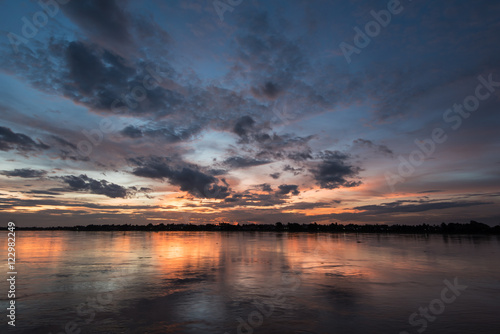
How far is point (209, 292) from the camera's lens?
23.5m

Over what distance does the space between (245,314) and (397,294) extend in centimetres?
1306

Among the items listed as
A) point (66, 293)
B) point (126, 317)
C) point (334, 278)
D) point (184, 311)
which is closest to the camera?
point (126, 317)

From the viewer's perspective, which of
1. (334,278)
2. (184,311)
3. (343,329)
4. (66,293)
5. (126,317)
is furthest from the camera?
(334,278)

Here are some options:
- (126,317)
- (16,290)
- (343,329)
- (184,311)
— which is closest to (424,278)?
(343,329)

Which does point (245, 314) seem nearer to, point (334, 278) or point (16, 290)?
point (334, 278)

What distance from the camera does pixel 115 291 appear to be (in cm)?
2347

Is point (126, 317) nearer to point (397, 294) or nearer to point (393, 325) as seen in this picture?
point (393, 325)

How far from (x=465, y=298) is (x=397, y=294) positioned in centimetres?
490

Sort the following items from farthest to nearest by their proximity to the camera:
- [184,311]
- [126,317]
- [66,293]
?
[66,293], [184,311], [126,317]

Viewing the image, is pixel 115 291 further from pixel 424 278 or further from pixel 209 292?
pixel 424 278

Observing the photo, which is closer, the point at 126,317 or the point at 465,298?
the point at 126,317

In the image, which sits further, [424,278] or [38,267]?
[38,267]

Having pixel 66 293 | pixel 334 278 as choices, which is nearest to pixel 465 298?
pixel 334 278

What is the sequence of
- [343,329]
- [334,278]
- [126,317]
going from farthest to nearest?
[334,278] < [126,317] < [343,329]
